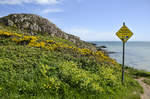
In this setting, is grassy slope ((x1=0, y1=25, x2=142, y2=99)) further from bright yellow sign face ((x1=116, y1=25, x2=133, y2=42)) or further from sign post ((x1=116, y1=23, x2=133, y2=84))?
bright yellow sign face ((x1=116, y1=25, x2=133, y2=42))

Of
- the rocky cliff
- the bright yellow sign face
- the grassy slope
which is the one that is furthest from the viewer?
the rocky cliff

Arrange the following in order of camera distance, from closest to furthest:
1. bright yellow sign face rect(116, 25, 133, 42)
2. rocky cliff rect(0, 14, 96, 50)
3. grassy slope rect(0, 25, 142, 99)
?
grassy slope rect(0, 25, 142, 99) → bright yellow sign face rect(116, 25, 133, 42) → rocky cliff rect(0, 14, 96, 50)

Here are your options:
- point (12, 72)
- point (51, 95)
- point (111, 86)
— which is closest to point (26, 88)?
point (51, 95)

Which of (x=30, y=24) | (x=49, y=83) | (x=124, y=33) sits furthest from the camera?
(x=30, y=24)

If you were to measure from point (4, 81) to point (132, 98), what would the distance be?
29.2ft

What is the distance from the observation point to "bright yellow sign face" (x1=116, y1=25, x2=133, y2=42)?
32.4 feet

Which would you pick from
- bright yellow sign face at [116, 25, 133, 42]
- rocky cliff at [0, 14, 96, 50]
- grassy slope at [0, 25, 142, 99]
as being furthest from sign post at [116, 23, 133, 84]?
rocky cliff at [0, 14, 96, 50]

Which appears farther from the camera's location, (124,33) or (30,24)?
(30,24)

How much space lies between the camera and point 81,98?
695 cm

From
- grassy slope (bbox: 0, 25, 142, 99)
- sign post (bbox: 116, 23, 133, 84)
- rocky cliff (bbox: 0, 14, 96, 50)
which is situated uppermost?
rocky cliff (bbox: 0, 14, 96, 50)

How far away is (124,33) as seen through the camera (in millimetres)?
10008

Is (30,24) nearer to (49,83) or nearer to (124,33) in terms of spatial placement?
(124,33)

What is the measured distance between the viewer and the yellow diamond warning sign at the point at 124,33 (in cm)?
988

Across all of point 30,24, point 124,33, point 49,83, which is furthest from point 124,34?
point 30,24
